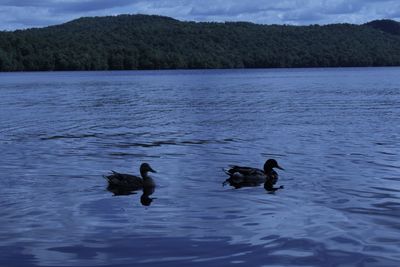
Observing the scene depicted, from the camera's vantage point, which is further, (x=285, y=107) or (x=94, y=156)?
(x=285, y=107)

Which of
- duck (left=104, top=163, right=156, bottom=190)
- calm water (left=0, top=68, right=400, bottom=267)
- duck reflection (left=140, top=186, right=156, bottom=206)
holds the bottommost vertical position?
duck reflection (left=140, top=186, right=156, bottom=206)

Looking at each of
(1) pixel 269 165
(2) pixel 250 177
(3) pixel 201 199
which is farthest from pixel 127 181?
(1) pixel 269 165

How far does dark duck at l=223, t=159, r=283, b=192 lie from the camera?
20.2 m

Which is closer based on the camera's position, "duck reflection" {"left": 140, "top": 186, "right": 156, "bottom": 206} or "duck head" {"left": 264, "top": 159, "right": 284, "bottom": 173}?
"duck reflection" {"left": 140, "top": 186, "right": 156, "bottom": 206}

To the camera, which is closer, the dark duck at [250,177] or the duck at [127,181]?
the duck at [127,181]

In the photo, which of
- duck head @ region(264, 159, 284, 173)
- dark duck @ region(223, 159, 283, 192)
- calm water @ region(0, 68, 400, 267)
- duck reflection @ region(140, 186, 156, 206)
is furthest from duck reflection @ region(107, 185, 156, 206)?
duck head @ region(264, 159, 284, 173)

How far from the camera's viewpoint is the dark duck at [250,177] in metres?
20.2

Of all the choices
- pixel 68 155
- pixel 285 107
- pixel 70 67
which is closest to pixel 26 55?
pixel 70 67

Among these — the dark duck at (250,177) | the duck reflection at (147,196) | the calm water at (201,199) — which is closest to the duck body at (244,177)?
the dark duck at (250,177)

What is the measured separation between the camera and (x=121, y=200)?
18.0m

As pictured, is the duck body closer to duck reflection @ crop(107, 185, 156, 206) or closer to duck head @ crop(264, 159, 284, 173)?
duck head @ crop(264, 159, 284, 173)

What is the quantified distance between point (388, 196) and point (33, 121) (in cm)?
2675

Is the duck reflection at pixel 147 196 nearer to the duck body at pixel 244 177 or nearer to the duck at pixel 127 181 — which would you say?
the duck at pixel 127 181

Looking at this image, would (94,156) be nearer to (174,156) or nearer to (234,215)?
(174,156)
